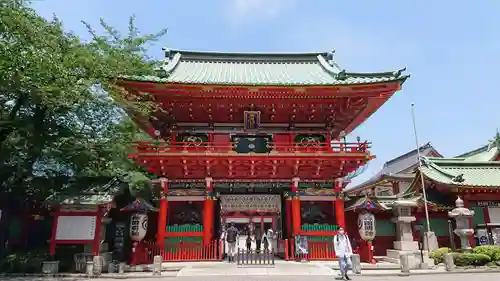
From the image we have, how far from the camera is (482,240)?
18.1m

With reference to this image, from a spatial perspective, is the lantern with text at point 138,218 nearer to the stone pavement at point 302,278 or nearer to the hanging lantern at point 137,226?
the hanging lantern at point 137,226

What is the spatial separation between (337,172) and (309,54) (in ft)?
35.6

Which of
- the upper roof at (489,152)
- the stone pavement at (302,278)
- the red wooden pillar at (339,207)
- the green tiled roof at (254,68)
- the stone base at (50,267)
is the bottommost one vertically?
the stone pavement at (302,278)

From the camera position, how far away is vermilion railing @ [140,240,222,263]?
1508cm

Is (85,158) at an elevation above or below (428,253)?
above

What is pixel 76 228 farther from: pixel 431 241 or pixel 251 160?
pixel 431 241

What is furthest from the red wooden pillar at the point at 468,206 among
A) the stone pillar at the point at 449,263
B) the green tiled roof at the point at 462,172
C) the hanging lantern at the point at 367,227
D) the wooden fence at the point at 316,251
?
the wooden fence at the point at 316,251

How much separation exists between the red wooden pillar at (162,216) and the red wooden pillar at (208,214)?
72.6 inches

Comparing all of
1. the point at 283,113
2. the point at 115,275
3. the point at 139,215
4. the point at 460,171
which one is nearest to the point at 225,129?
the point at 283,113

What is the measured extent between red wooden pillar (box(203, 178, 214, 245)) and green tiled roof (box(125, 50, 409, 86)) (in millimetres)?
5556

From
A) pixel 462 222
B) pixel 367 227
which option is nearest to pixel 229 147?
pixel 367 227

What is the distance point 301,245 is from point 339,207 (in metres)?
2.75

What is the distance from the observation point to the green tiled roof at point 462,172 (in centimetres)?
1861

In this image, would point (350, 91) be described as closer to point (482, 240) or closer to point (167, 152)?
point (167, 152)
